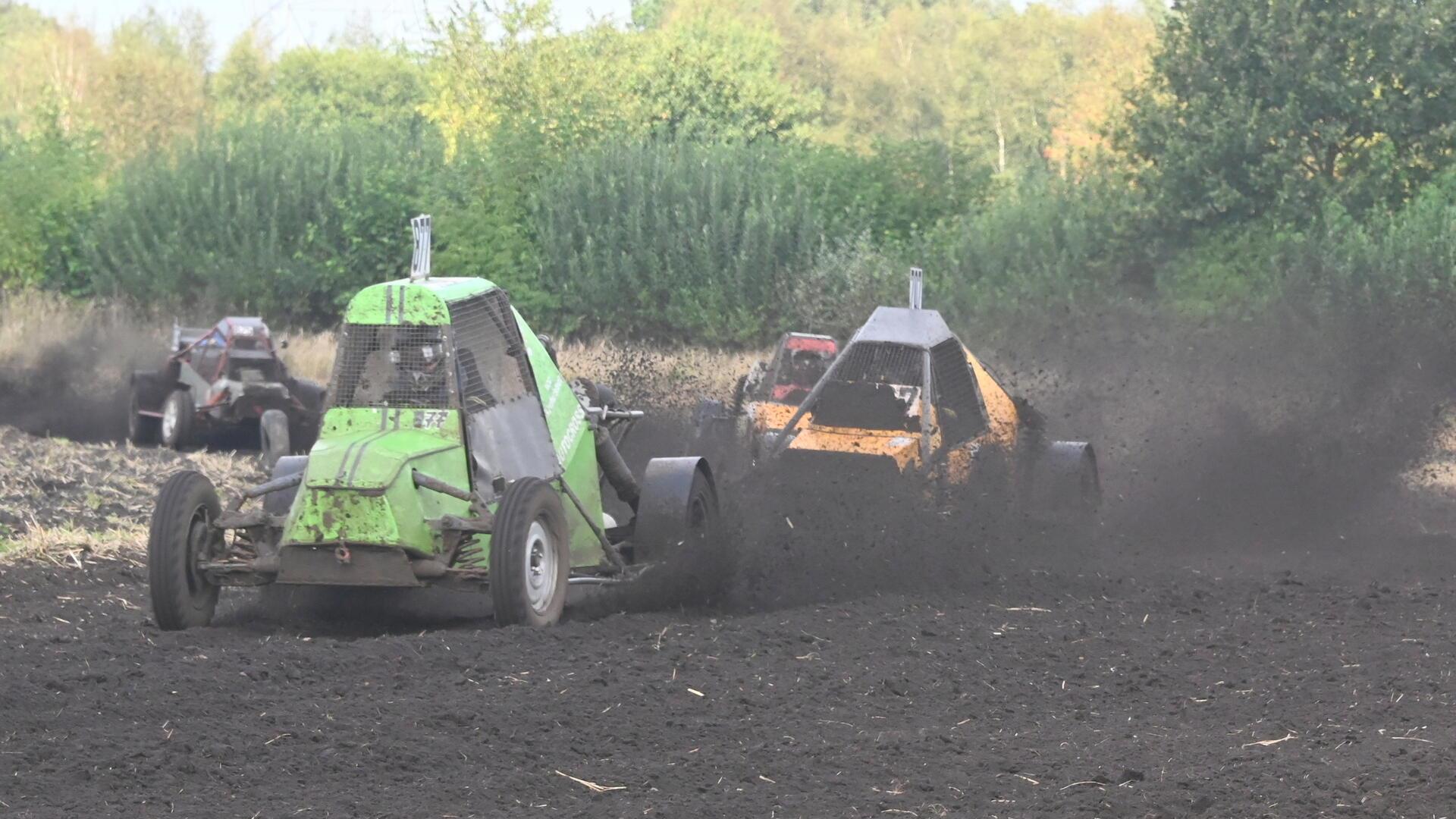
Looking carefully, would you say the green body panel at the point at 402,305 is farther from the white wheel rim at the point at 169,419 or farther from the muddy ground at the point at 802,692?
the white wheel rim at the point at 169,419

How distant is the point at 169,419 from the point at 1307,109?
17881 millimetres

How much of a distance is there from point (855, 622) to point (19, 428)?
1805cm

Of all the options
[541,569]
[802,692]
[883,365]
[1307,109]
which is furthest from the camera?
[1307,109]

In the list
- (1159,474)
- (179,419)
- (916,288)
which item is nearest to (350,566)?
(916,288)

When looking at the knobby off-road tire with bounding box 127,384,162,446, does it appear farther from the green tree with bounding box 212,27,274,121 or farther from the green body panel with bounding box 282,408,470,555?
the green tree with bounding box 212,27,274,121

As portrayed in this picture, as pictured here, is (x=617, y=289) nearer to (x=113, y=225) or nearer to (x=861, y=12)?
(x=113, y=225)

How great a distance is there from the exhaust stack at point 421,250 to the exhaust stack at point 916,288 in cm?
479

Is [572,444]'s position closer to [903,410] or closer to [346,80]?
[903,410]

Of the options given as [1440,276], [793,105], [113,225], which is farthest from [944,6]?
[1440,276]

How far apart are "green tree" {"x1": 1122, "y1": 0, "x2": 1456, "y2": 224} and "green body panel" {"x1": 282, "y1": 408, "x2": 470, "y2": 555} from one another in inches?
870

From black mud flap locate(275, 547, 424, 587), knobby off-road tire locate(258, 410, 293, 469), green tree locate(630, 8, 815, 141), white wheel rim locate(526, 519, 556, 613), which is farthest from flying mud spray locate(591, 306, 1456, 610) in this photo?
green tree locate(630, 8, 815, 141)

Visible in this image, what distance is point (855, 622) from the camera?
10.3 m

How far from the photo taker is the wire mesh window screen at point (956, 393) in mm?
14250

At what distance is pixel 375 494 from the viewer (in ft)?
32.0
